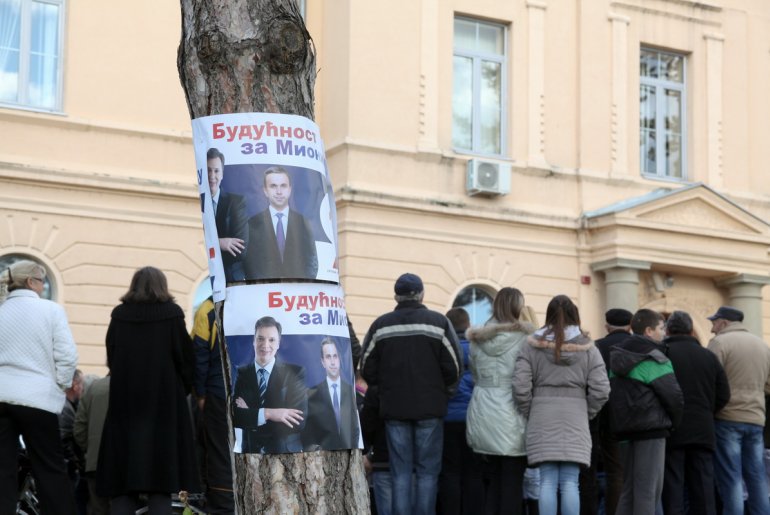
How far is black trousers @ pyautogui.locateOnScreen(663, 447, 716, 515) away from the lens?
34.9 ft

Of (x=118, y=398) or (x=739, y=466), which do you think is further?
(x=739, y=466)

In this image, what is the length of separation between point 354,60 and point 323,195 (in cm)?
1569

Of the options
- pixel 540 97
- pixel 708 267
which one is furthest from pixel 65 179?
pixel 708 267

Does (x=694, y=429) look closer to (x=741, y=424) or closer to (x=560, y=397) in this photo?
(x=741, y=424)

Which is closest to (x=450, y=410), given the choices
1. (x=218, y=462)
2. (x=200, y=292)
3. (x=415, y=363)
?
(x=415, y=363)

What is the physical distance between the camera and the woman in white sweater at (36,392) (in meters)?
8.31

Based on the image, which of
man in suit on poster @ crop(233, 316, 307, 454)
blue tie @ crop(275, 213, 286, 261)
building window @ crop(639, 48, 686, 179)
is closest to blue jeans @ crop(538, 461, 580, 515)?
man in suit on poster @ crop(233, 316, 307, 454)

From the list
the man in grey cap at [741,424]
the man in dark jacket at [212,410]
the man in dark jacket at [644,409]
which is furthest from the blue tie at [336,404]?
the man in grey cap at [741,424]

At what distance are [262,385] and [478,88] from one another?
57.2 feet

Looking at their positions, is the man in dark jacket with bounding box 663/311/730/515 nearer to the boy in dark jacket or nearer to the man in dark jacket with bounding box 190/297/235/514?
the boy in dark jacket

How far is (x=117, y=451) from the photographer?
8266 mm

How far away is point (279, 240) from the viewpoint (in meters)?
4.86

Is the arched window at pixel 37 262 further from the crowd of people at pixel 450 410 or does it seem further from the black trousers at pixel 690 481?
the black trousers at pixel 690 481

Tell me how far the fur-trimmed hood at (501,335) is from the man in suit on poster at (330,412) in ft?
16.3
